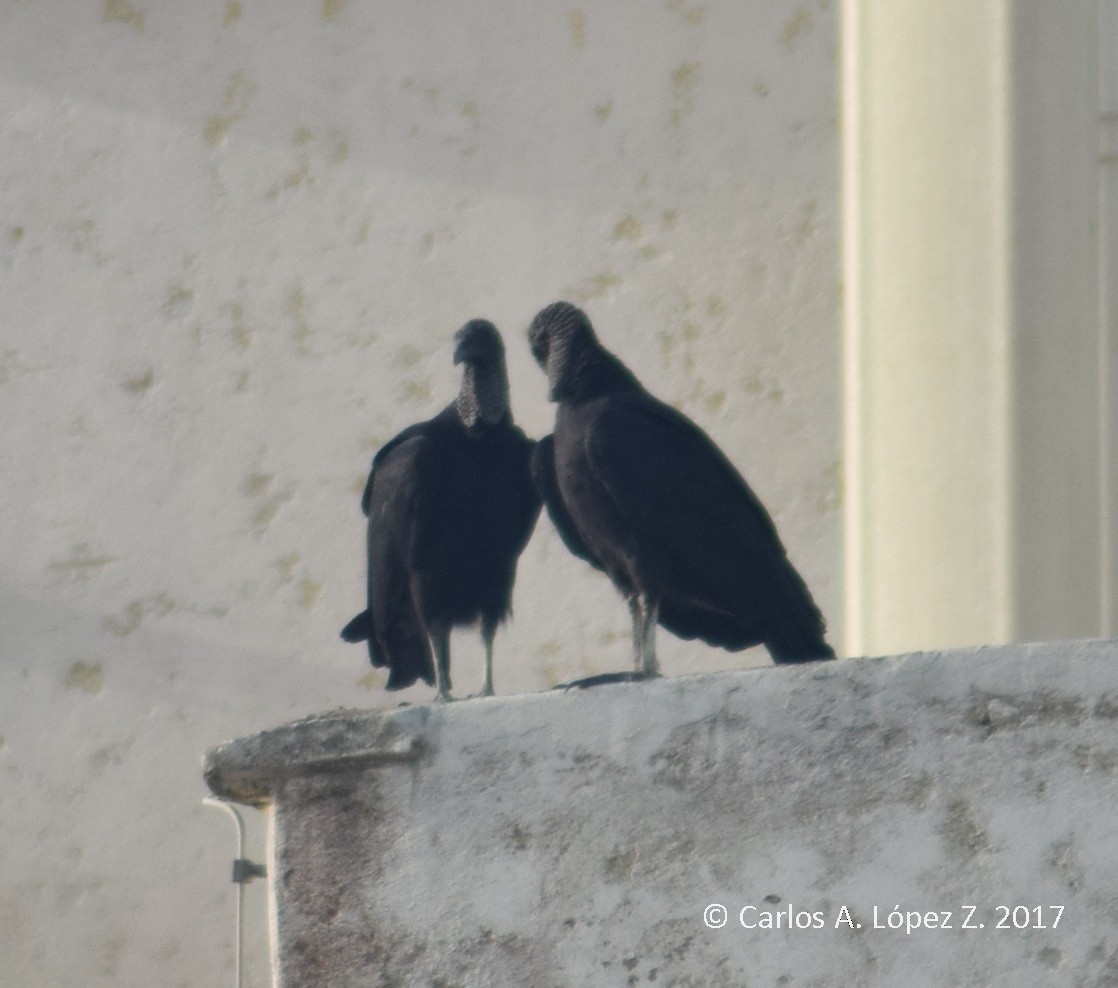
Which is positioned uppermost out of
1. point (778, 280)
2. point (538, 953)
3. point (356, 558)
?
point (778, 280)

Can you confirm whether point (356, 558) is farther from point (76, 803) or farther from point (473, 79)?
point (473, 79)

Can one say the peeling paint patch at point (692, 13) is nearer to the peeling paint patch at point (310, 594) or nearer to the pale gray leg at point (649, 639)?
the peeling paint patch at point (310, 594)

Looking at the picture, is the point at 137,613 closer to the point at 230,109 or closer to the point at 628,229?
the point at 230,109

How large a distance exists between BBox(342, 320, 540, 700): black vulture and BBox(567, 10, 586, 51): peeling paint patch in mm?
2150

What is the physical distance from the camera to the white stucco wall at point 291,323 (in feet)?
19.9

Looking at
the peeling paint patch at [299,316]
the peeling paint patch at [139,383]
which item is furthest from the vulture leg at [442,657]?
the peeling paint patch at [139,383]

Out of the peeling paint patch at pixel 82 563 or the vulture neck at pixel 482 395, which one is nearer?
the vulture neck at pixel 482 395

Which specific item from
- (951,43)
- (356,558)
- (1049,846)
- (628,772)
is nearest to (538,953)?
(628,772)

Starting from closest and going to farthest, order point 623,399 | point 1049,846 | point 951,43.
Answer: point 1049,846 → point 623,399 → point 951,43

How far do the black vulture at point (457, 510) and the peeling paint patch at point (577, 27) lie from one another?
215 cm

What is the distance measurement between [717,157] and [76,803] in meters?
2.58

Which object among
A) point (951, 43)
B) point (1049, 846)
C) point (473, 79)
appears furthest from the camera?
point (473, 79)

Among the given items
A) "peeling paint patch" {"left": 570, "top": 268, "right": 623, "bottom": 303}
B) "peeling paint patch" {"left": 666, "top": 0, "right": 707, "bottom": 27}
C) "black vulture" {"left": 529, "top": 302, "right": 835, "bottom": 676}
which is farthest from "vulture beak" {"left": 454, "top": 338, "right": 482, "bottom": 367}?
"peeling paint patch" {"left": 666, "top": 0, "right": 707, "bottom": 27}

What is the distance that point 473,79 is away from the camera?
21.2ft
